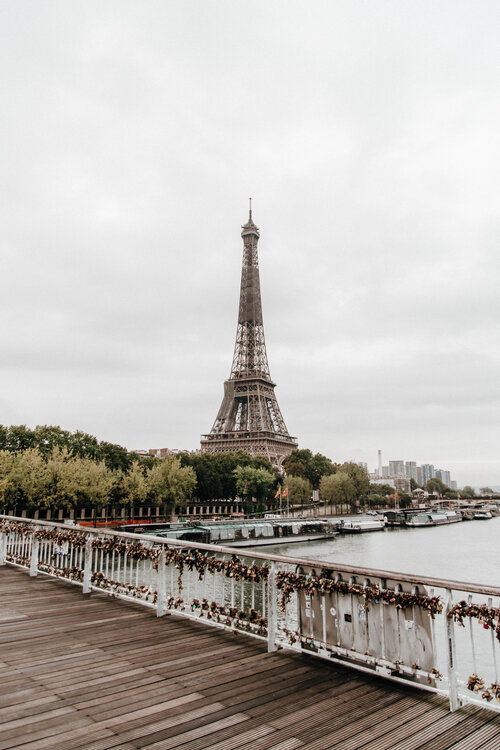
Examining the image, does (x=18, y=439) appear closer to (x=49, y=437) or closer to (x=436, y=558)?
(x=49, y=437)

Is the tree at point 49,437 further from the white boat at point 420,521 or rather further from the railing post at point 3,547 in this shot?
the white boat at point 420,521

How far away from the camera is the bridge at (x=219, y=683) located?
13.7ft

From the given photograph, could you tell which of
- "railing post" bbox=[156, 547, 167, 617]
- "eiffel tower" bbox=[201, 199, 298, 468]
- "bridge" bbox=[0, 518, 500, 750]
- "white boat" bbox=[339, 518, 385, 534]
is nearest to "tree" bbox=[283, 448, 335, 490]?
"eiffel tower" bbox=[201, 199, 298, 468]

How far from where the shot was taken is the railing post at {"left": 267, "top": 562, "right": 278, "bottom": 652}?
21.0ft

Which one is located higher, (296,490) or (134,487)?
(134,487)

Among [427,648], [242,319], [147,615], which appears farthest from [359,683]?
[242,319]

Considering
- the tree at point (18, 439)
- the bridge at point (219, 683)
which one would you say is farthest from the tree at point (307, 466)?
the bridge at point (219, 683)

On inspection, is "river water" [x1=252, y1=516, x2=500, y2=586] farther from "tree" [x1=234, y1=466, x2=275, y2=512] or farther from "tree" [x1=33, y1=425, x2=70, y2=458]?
"tree" [x1=33, y1=425, x2=70, y2=458]

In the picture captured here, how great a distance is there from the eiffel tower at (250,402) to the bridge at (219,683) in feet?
301

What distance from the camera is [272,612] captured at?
21.5 ft

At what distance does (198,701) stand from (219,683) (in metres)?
0.50

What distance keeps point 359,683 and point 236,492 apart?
81387 mm

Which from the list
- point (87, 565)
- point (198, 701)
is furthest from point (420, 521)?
point (198, 701)

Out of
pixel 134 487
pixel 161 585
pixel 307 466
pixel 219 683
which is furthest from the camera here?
pixel 307 466
